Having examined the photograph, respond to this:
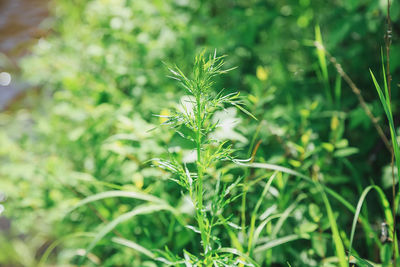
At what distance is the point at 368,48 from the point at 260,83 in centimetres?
65

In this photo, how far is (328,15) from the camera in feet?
6.28

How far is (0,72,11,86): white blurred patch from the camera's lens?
336 cm

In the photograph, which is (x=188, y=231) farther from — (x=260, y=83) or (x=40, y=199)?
(x=40, y=199)

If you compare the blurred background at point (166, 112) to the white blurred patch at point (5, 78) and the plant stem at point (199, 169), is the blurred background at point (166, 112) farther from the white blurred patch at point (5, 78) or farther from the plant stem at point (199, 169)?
the white blurred patch at point (5, 78)

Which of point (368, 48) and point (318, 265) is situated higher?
point (368, 48)

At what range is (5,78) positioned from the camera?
3426 millimetres

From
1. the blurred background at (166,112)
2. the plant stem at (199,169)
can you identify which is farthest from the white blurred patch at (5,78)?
the plant stem at (199,169)

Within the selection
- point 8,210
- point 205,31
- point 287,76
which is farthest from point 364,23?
point 8,210

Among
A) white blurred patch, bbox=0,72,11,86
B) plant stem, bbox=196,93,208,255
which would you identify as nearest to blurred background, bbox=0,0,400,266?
plant stem, bbox=196,93,208,255

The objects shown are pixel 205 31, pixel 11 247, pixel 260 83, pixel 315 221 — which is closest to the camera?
pixel 315 221

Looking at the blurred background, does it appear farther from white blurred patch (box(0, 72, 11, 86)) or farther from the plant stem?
white blurred patch (box(0, 72, 11, 86))

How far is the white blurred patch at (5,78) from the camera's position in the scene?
3.36 m

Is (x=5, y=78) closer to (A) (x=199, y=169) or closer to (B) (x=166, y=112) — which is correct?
(B) (x=166, y=112)

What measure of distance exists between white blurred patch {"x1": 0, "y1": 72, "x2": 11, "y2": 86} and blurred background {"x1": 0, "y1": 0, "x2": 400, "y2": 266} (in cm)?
131
